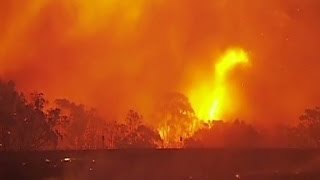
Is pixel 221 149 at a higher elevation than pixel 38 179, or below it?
higher

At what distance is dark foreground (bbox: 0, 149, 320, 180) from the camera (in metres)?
54.9

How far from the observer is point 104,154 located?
6041 centimetres

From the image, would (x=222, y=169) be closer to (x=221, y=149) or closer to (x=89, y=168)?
(x=221, y=149)

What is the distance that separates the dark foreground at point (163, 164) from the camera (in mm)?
54881

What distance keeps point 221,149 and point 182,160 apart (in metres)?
5.23

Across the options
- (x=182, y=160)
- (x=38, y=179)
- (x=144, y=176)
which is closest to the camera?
(x=38, y=179)

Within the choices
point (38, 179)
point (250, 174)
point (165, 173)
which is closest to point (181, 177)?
point (165, 173)

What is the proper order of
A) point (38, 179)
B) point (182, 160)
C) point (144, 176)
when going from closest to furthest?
point (38, 179) → point (144, 176) → point (182, 160)

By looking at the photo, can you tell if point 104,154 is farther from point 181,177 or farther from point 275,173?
point 275,173

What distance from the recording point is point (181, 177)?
56.0m

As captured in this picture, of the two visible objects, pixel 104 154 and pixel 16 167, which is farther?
pixel 104 154

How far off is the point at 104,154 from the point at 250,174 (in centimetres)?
1487

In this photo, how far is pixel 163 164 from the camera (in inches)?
2344

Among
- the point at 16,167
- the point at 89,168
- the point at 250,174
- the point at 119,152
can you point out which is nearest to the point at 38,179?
the point at 16,167
